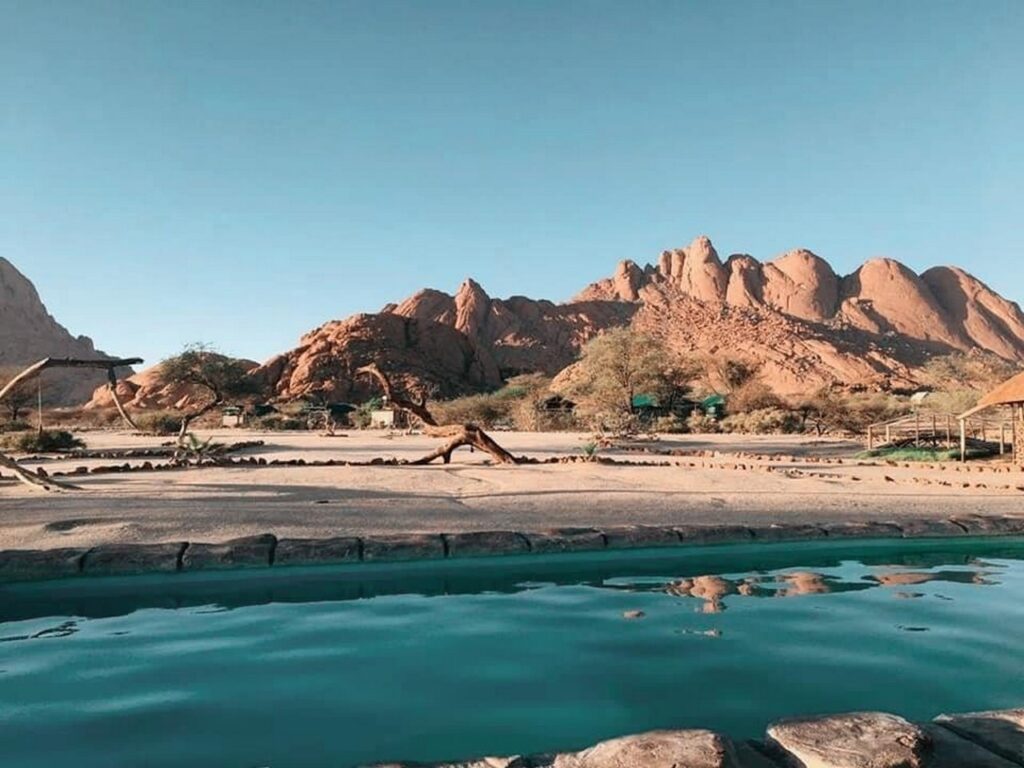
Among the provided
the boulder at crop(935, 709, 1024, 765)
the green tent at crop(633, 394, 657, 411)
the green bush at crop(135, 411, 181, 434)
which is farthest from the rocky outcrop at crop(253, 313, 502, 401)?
the boulder at crop(935, 709, 1024, 765)

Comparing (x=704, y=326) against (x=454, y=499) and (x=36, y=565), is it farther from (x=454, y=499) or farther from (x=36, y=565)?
(x=36, y=565)

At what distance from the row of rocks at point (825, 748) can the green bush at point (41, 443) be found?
21.4 metres

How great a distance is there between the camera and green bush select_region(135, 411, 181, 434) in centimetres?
3306

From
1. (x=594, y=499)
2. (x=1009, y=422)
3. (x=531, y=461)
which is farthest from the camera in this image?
(x=1009, y=422)

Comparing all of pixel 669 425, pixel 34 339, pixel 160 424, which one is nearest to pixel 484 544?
pixel 669 425

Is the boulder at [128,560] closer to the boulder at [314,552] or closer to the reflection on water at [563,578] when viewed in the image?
the reflection on water at [563,578]

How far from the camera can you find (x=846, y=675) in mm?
3693

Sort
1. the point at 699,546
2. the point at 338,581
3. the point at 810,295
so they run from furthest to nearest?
the point at 810,295, the point at 699,546, the point at 338,581

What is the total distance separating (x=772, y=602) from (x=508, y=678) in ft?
7.35

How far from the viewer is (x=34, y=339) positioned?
3654 inches

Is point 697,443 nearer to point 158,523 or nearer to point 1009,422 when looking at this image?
point 1009,422

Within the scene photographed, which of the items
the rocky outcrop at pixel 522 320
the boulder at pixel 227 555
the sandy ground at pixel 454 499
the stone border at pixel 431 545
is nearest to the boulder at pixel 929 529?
the stone border at pixel 431 545

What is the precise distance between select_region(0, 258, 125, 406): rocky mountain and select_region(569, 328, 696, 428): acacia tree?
6138cm

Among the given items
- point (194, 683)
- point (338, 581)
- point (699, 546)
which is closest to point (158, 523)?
point (338, 581)
